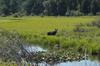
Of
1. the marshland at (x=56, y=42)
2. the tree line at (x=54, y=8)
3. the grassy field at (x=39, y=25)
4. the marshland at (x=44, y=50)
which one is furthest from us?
the tree line at (x=54, y=8)

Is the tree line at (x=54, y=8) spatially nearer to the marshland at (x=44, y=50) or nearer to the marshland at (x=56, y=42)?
the marshland at (x=56, y=42)

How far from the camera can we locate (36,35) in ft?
168

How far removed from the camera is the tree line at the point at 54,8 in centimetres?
10788

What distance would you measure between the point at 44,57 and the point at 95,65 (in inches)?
176

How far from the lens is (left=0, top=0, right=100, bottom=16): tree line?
108m

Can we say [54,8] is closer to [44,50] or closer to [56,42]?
[56,42]

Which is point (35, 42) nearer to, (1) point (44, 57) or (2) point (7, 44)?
(1) point (44, 57)

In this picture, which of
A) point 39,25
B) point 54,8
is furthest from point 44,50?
point 54,8

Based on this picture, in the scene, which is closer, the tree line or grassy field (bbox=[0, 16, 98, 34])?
grassy field (bbox=[0, 16, 98, 34])

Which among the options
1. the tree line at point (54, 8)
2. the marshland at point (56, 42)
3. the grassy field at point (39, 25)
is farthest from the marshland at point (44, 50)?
the tree line at point (54, 8)

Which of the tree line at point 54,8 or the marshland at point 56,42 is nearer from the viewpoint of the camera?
the marshland at point 56,42

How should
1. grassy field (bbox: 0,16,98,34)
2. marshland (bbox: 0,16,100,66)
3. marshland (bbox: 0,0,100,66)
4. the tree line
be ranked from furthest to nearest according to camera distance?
the tree line < grassy field (bbox: 0,16,98,34) < marshland (bbox: 0,0,100,66) < marshland (bbox: 0,16,100,66)

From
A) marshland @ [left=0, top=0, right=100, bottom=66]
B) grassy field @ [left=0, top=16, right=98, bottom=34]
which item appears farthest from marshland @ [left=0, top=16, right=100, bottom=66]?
grassy field @ [left=0, top=16, right=98, bottom=34]

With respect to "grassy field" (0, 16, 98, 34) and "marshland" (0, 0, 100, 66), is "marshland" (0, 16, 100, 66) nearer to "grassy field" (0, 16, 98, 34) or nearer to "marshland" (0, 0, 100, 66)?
"marshland" (0, 0, 100, 66)
